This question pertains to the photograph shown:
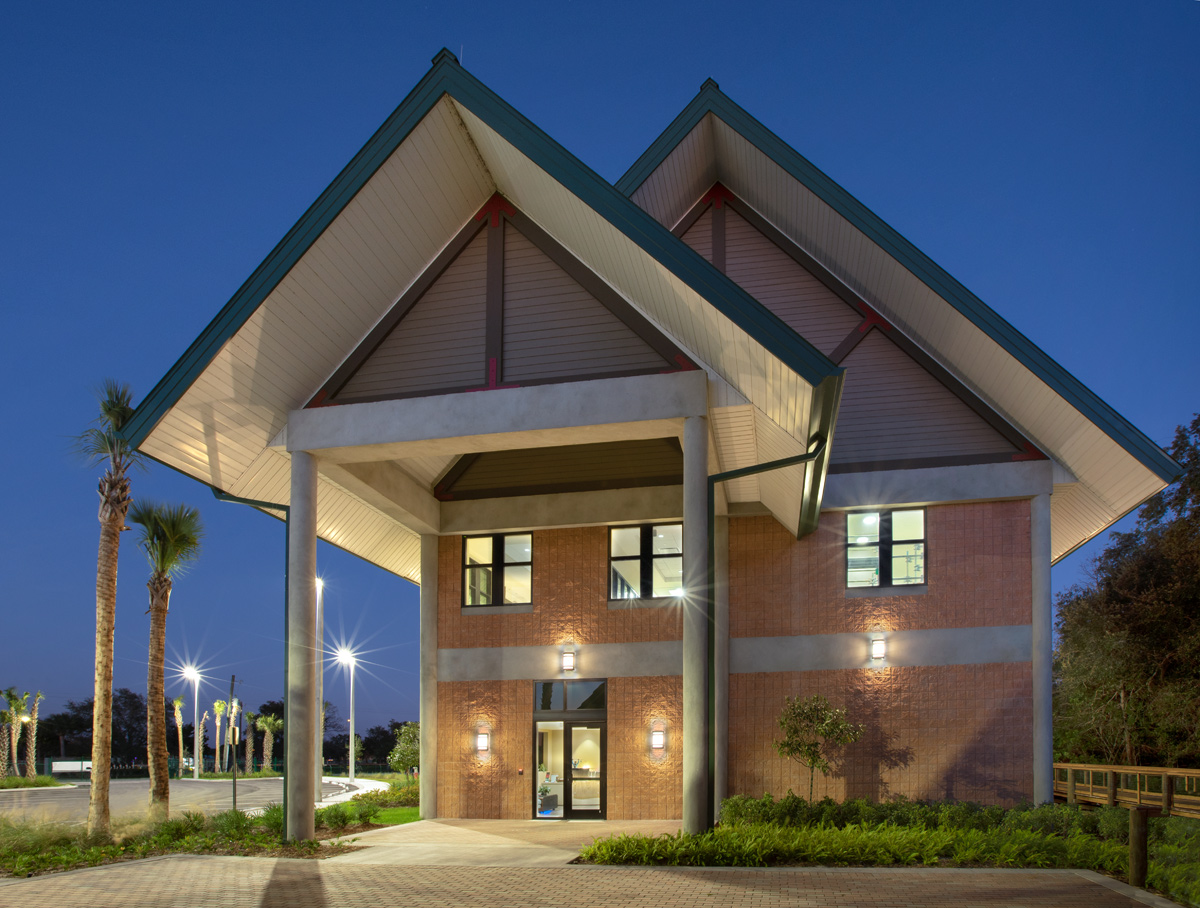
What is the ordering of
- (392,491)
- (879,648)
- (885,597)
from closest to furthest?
(879,648) → (885,597) → (392,491)

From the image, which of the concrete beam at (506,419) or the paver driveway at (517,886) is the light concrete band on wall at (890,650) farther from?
the paver driveway at (517,886)

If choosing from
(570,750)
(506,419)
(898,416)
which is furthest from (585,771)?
(898,416)

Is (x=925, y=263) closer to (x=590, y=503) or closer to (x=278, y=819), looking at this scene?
(x=590, y=503)

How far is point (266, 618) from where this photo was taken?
146 metres

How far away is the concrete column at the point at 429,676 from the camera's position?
19.8 meters

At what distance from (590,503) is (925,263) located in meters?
7.58

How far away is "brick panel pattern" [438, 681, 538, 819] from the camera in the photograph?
1959 centimetres

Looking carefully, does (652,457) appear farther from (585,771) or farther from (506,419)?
(585,771)

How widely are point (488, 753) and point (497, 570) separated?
11.7ft

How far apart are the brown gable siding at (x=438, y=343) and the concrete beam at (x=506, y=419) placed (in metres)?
0.37

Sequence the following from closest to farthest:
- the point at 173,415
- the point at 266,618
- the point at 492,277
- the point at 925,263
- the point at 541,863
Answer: the point at 541,863 → the point at 173,415 → the point at 492,277 → the point at 925,263 → the point at 266,618

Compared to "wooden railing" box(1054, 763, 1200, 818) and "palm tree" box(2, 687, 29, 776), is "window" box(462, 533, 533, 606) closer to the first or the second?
"wooden railing" box(1054, 763, 1200, 818)

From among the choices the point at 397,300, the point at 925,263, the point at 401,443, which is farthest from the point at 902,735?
the point at 397,300

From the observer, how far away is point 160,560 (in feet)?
73.0
